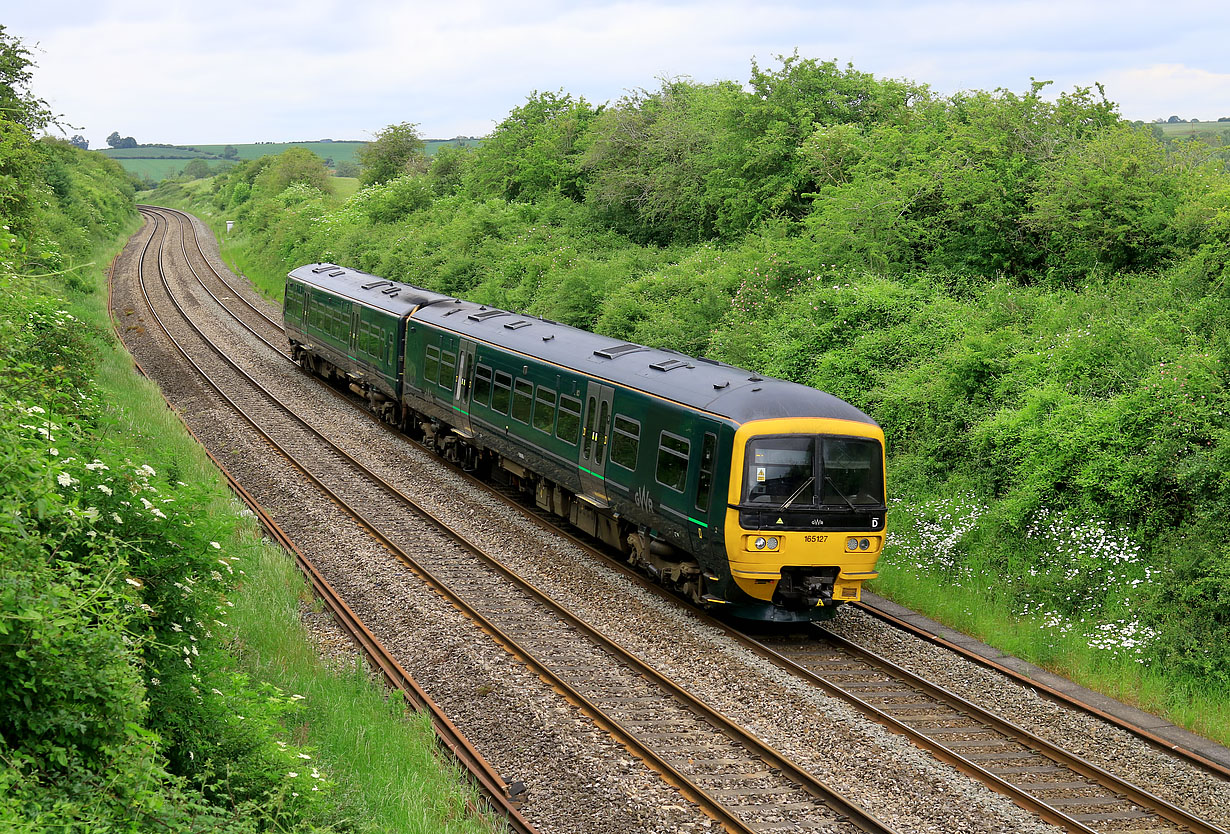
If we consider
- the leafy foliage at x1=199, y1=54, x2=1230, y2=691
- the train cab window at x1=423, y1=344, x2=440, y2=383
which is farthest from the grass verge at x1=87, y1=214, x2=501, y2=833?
the leafy foliage at x1=199, y1=54, x2=1230, y2=691

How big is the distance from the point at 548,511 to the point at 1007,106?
1339cm

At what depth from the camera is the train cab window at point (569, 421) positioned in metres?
15.5

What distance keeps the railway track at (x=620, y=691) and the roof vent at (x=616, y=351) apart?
11.8 ft

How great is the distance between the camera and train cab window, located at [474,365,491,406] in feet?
61.0

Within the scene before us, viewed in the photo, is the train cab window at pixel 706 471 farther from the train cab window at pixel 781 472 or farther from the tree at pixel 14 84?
the tree at pixel 14 84

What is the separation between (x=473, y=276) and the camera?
119ft

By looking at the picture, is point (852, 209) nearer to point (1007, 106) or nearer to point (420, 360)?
point (1007, 106)

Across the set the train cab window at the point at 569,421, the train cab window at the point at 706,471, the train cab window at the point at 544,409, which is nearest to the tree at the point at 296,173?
the train cab window at the point at 544,409

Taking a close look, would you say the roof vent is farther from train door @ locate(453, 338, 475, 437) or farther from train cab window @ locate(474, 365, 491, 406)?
train door @ locate(453, 338, 475, 437)

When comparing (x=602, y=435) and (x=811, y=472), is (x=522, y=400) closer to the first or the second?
(x=602, y=435)

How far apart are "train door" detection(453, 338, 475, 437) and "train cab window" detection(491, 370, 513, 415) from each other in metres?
1.02

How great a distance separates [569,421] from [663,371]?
207 centimetres

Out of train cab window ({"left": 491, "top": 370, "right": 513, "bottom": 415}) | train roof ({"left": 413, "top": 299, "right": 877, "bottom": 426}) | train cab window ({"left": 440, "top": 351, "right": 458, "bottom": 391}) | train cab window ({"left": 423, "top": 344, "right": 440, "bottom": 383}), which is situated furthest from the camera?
train cab window ({"left": 423, "top": 344, "right": 440, "bottom": 383})

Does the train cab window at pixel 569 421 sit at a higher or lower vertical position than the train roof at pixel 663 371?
lower
